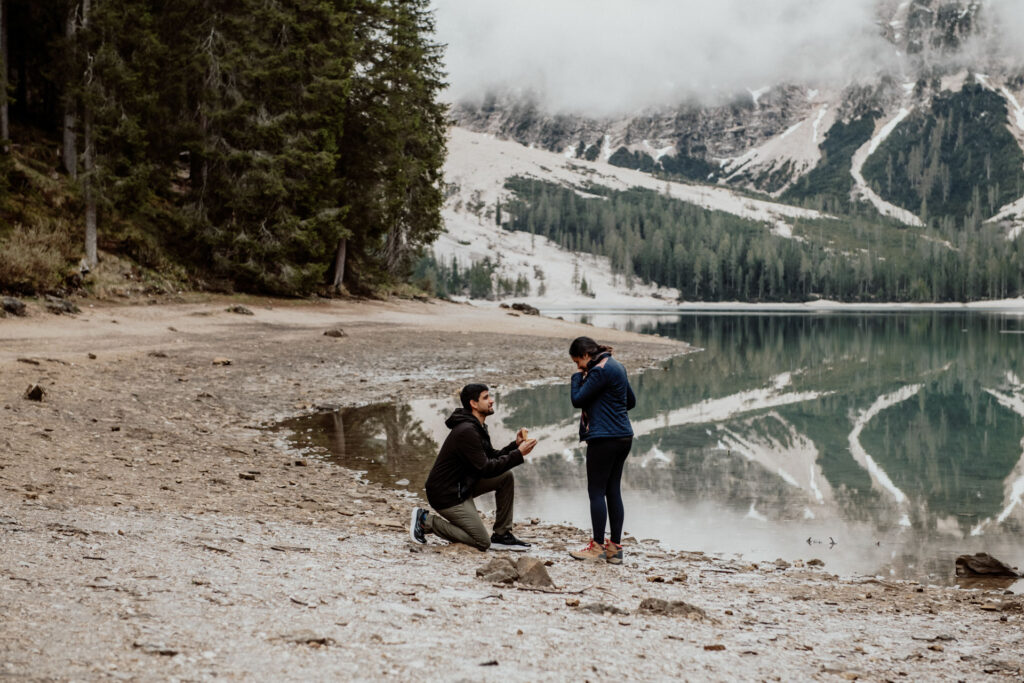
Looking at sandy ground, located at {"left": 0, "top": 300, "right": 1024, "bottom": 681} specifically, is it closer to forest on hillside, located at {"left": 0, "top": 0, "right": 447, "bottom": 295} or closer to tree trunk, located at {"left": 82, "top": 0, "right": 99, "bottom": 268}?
forest on hillside, located at {"left": 0, "top": 0, "right": 447, "bottom": 295}

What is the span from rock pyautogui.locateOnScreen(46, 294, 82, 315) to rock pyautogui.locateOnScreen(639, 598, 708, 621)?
25236 mm

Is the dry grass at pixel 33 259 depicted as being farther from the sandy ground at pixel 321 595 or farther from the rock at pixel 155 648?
the rock at pixel 155 648

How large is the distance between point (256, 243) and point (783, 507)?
107 feet

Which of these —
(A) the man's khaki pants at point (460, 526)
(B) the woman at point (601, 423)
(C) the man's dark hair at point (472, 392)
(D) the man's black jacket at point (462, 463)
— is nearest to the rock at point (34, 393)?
(D) the man's black jacket at point (462, 463)

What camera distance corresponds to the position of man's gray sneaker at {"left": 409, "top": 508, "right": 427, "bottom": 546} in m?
8.95

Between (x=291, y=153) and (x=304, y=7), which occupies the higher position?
(x=304, y=7)

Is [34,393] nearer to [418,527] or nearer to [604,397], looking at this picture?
[418,527]

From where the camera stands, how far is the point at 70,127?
3594 cm

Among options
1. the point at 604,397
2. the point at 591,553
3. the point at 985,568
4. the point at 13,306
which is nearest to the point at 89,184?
the point at 13,306

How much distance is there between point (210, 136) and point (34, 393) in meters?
30.0

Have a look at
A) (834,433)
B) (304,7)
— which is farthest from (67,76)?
(834,433)

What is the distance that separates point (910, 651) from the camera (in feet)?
20.9

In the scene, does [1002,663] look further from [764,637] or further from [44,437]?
[44,437]

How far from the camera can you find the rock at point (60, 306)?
26938 millimetres
